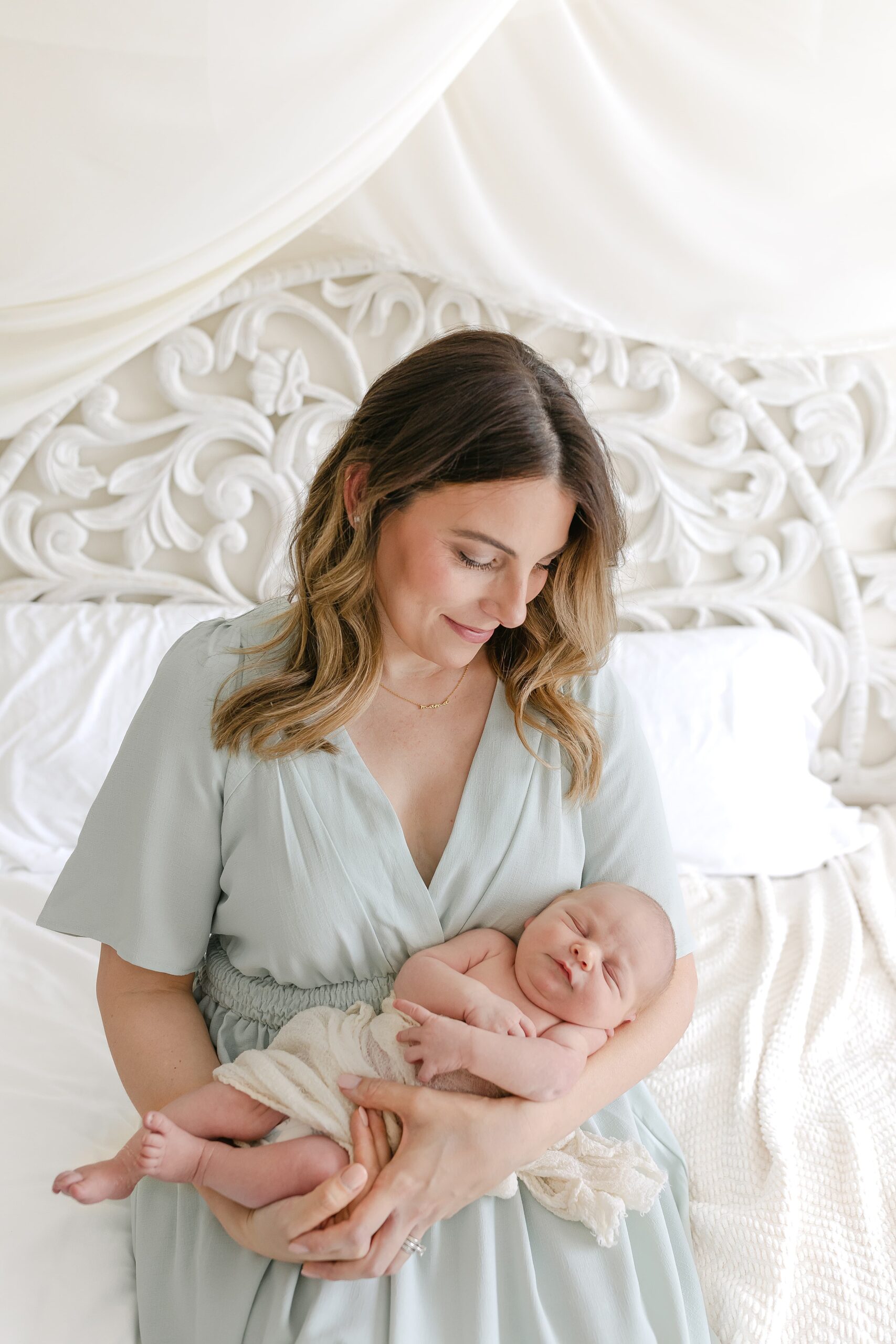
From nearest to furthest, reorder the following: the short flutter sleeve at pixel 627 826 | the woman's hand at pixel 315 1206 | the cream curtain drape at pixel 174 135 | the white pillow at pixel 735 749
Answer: the woman's hand at pixel 315 1206 → the short flutter sleeve at pixel 627 826 → the cream curtain drape at pixel 174 135 → the white pillow at pixel 735 749

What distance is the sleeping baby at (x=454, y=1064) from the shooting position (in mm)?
1072

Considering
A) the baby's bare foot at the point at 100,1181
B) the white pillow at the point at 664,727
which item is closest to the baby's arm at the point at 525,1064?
the baby's bare foot at the point at 100,1181

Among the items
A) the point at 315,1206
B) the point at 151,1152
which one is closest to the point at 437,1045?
the point at 315,1206

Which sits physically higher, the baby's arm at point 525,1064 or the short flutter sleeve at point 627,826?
the short flutter sleeve at point 627,826

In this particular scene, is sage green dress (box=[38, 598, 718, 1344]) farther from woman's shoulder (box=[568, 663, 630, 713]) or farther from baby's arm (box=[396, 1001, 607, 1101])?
baby's arm (box=[396, 1001, 607, 1101])

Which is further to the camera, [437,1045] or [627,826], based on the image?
[627,826]

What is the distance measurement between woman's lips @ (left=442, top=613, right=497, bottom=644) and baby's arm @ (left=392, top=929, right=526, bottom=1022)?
13.5 inches

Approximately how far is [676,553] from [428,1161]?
163 centimetres

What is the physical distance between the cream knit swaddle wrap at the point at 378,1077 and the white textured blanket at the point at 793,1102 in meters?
0.16

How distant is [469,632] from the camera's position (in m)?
1.25

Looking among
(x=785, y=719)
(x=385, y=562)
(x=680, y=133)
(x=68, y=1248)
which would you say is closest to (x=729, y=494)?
(x=785, y=719)

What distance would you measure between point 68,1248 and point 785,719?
169 cm

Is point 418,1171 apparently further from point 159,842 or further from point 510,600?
point 510,600

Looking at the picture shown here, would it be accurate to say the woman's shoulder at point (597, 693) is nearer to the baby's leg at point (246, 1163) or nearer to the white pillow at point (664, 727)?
the baby's leg at point (246, 1163)
